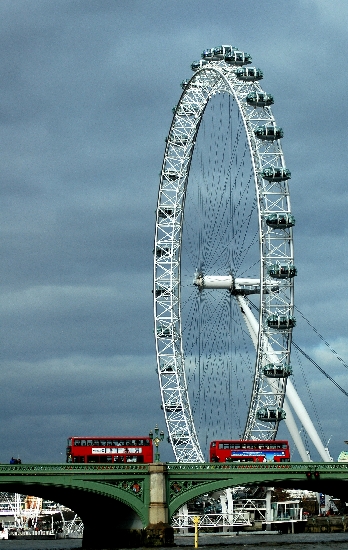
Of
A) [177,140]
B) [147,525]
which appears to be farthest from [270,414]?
[177,140]

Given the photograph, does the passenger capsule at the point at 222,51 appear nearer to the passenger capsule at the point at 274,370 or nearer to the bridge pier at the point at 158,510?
the passenger capsule at the point at 274,370

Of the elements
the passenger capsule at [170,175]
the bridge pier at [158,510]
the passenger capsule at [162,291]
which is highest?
the passenger capsule at [170,175]

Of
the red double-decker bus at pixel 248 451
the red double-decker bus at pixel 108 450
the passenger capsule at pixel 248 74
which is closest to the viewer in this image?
the red double-decker bus at pixel 108 450

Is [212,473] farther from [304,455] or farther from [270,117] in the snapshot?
[270,117]

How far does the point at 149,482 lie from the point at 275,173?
87.0ft

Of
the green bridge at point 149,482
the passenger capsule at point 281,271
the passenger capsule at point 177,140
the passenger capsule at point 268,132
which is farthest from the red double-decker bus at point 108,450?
the passenger capsule at point 177,140

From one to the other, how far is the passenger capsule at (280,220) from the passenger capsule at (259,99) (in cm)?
837

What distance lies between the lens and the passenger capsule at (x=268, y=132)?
88375mm

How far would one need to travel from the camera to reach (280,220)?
87500 mm

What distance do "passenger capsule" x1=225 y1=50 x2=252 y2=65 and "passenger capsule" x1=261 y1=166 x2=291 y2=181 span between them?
9.83 m

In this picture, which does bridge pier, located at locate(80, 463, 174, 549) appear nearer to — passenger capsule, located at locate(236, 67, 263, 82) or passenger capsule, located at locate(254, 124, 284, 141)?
passenger capsule, located at locate(254, 124, 284, 141)

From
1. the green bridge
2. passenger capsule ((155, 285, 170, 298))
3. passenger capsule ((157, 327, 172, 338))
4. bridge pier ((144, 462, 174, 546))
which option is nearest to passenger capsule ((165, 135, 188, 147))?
passenger capsule ((155, 285, 170, 298))

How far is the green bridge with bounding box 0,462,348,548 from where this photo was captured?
231ft

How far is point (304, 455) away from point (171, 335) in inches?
548
